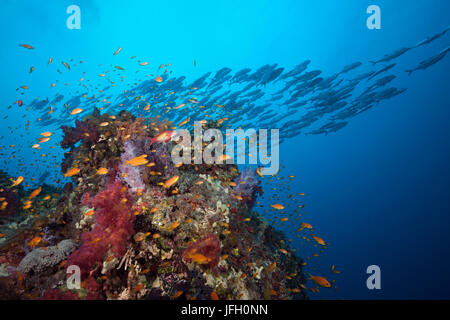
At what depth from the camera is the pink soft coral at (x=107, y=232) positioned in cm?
315

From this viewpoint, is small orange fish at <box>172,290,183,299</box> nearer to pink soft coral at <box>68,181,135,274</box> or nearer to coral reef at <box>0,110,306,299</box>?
coral reef at <box>0,110,306,299</box>

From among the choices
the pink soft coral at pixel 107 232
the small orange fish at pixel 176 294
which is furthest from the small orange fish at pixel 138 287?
the pink soft coral at pixel 107 232

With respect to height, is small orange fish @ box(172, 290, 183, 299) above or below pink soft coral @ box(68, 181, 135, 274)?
below

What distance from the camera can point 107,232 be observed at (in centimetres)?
337

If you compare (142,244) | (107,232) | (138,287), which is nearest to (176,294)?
(138,287)

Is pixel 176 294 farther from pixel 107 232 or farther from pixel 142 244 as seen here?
pixel 107 232

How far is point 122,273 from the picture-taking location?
124 inches

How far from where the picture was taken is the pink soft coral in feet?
10.3

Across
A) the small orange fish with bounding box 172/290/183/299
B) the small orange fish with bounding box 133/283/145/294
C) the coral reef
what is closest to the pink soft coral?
the coral reef

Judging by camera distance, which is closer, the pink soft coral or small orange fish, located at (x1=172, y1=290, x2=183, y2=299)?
small orange fish, located at (x1=172, y1=290, x2=183, y2=299)

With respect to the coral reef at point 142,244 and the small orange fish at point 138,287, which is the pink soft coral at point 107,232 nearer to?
the coral reef at point 142,244

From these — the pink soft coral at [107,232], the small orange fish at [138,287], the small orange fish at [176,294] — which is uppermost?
the pink soft coral at [107,232]

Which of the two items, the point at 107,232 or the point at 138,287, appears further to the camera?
the point at 107,232
